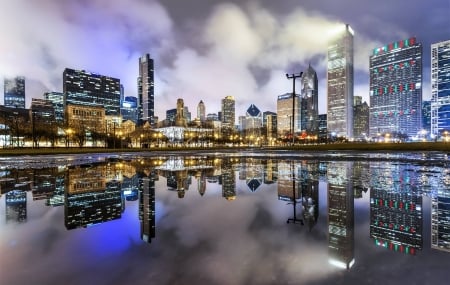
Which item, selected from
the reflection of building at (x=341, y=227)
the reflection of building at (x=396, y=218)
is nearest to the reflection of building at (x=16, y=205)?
the reflection of building at (x=341, y=227)

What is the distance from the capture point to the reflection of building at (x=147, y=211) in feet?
19.2

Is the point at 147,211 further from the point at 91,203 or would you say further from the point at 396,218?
the point at 396,218

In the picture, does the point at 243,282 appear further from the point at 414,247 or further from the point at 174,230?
the point at 414,247

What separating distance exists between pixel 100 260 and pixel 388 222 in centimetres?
603

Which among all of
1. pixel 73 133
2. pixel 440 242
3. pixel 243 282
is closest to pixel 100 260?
pixel 243 282

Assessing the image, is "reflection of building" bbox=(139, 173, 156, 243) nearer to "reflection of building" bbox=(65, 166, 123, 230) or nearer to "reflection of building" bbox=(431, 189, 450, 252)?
"reflection of building" bbox=(65, 166, 123, 230)

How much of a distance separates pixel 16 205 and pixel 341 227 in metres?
9.05

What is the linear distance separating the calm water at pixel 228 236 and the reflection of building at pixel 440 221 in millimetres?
23

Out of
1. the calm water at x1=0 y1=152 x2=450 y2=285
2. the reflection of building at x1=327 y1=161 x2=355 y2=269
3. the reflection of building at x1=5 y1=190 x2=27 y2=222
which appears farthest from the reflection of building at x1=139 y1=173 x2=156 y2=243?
the reflection of building at x1=327 y1=161 x2=355 y2=269

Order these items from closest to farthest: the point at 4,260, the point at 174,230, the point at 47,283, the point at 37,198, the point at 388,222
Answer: the point at 47,283 → the point at 4,260 → the point at 174,230 → the point at 388,222 → the point at 37,198

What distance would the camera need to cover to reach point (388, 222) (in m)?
6.43

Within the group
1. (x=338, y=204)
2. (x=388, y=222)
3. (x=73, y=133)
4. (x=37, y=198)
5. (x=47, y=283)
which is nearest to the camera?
(x=47, y=283)

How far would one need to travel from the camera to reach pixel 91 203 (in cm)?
861

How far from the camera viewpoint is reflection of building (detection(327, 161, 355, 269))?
458 centimetres
